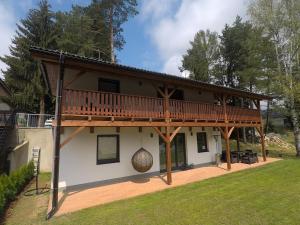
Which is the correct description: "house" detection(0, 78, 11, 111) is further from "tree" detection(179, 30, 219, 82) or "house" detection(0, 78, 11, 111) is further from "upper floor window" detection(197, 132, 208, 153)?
"tree" detection(179, 30, 219, 82)

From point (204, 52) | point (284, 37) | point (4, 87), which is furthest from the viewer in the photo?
point (204, 52)

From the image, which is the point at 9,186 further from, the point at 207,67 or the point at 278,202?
the point at 207,67

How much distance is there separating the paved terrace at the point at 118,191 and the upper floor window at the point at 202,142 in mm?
2851

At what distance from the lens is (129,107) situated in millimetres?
9102

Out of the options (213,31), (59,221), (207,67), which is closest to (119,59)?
(207,67)

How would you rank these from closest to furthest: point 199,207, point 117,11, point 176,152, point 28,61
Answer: point 199,207 → point 176,152 → point 28,61 → point 117,11

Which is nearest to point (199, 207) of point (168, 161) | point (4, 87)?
point (168, 161)

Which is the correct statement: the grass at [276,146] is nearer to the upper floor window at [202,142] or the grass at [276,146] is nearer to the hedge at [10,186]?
the upper floor window at [202,142]

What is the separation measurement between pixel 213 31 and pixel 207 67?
648 centimetres

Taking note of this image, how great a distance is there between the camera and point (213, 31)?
3097 cm

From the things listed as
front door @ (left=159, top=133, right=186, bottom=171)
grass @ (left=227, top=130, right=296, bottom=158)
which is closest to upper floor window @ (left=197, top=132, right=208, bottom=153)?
front door @ (left=159, top=133, right=186, bottom=171)

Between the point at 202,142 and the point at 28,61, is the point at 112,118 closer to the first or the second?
the point at 202,142

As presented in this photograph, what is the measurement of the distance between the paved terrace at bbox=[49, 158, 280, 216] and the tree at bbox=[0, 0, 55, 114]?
15903 mm

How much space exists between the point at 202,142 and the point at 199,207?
27.1ft
